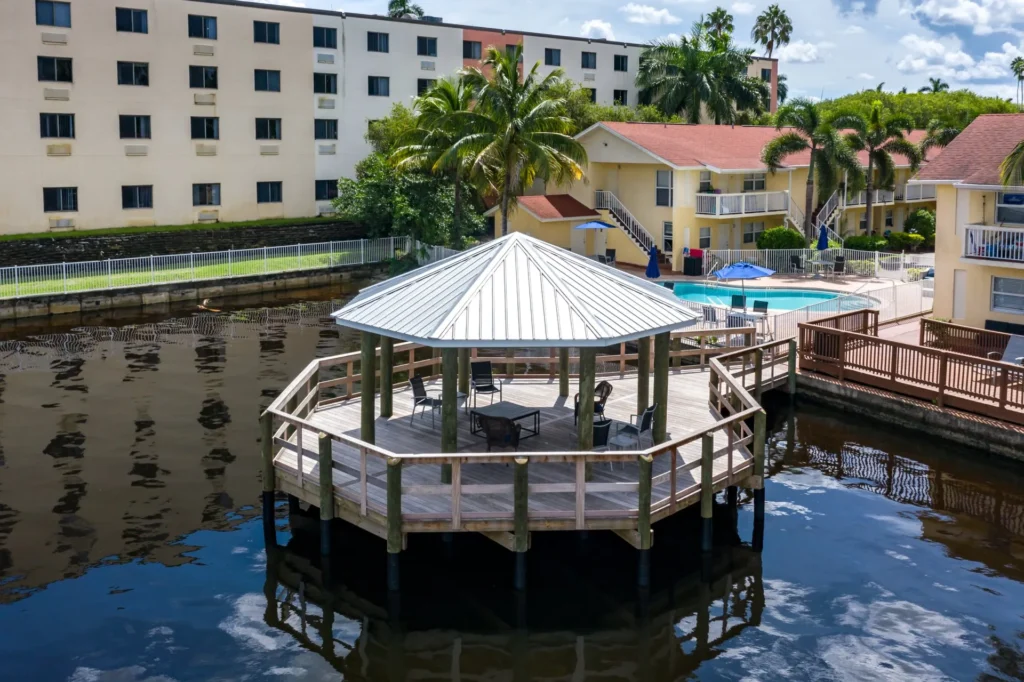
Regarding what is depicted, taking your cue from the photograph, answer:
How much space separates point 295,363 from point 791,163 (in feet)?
101

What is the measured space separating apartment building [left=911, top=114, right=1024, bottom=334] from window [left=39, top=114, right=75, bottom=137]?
38.0 meters

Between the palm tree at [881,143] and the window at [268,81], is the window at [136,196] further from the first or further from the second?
the palm tree at [881,143]

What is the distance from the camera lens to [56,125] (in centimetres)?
5081

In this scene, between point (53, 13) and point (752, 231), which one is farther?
point (752, 231)

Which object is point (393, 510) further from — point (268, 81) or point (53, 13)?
point (268, 81)

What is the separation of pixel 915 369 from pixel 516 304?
43.6 feet

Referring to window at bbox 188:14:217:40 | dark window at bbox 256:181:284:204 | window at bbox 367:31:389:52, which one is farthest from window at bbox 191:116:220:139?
window at bbox 367:31:389:52

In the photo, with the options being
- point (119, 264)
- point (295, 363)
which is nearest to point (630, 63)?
point (119, 264)

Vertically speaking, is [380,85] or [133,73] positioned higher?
[380,85]

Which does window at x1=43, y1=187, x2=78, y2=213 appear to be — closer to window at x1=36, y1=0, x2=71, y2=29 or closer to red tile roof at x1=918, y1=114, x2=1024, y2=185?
window at x1=36, y1=0, x2=71, y2=29

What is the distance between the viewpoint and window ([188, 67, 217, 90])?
54750 millimetres

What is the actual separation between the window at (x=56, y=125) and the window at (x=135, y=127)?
7.83 ft

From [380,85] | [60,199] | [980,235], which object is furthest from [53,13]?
[980,235]

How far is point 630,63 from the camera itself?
75938 mm
